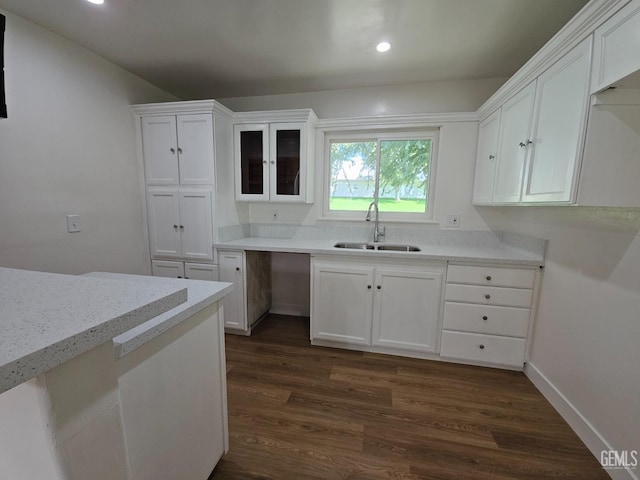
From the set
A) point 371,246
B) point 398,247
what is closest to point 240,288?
point 371,246

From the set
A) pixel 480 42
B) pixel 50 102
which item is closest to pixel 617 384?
pixel 480 42

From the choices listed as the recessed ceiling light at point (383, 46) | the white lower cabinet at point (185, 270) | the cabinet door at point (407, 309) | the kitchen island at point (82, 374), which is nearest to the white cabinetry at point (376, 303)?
the cabinet door at point (407, 309)

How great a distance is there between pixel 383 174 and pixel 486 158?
2.94 feet

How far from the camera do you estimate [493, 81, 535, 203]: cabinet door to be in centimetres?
170

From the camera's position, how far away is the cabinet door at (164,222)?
98.0 inches

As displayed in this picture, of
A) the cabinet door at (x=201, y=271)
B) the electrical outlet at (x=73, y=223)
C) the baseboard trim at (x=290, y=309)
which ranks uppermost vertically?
the electrical outlet at (x=73, y=223)

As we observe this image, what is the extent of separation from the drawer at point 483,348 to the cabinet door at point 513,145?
1072mm

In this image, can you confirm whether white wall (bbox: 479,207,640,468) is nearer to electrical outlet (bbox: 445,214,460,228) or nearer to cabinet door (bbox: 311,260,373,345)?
electrical outlet (bbox: 445,214,460,228)

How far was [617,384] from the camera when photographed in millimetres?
1295

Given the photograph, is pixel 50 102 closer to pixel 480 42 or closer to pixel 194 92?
pixel 194 92

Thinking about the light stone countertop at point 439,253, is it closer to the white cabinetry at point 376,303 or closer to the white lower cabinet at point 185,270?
the white cabinetry at point 376,303

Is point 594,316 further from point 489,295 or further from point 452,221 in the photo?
point 452,221

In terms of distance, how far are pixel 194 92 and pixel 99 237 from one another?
1.77m

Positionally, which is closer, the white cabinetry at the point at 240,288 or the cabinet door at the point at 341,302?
the cabinet door at the point at 341,302
